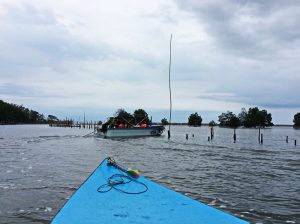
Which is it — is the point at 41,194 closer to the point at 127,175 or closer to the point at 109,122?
the point at 127,175

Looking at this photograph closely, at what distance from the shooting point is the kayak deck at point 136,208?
628cm

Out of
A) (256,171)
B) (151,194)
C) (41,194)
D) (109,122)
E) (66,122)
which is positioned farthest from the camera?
(66,122)

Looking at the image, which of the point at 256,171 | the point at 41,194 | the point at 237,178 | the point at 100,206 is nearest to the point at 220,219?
the point at 100,206

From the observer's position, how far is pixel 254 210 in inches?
378

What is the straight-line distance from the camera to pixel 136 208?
6852mm

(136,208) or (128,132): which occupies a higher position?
(128,132)

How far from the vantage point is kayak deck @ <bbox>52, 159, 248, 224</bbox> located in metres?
6.28

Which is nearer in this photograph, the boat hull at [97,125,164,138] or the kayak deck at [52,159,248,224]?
the kayak deck at [52,159,248,224]

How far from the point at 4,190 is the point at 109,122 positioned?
42562 millimetres

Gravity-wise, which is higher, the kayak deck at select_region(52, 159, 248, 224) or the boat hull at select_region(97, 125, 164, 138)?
the boat hull at select_region(97, 125, 164, 138)

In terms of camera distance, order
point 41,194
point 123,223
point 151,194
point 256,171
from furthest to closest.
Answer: point 256,171
point 41,194
point 151,194
point 123,223

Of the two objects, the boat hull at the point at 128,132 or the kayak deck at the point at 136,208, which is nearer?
the kayak deck at the point at 136,208

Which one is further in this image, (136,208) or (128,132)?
(128,132)

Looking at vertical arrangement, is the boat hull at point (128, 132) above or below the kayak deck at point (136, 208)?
above
